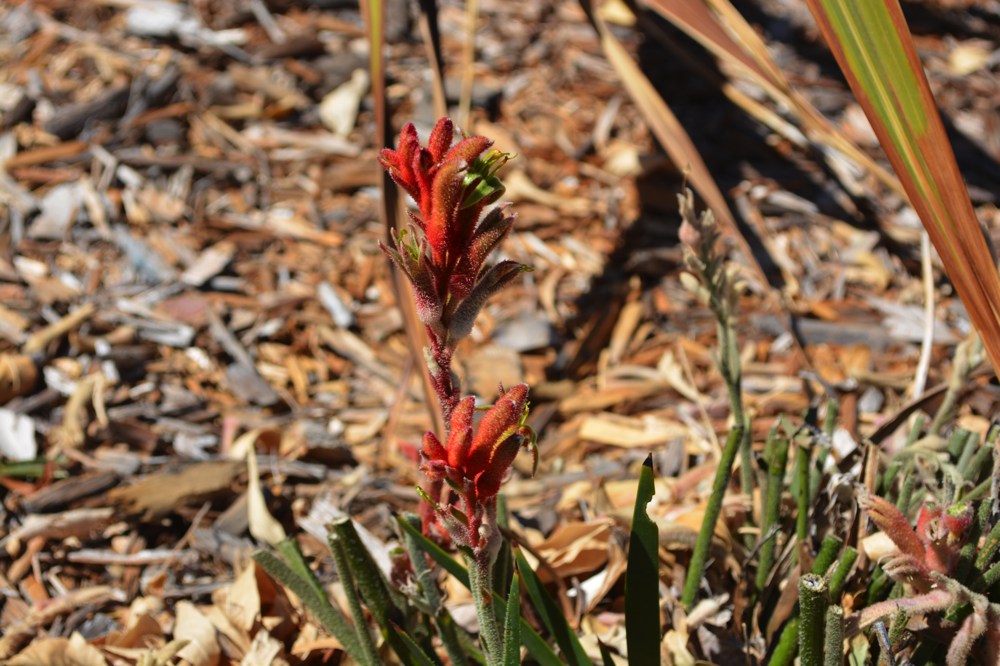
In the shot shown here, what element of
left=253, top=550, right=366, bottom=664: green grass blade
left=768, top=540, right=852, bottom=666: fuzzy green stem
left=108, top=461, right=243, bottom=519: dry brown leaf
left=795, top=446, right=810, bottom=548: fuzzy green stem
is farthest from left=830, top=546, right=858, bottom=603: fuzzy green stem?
left=108, top=461, right=243, bottom=519: dry brown leaf

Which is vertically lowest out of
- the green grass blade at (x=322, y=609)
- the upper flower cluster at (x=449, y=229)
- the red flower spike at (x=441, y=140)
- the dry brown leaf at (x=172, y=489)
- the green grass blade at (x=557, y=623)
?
the dry brown leaf at (x=172, y=489)

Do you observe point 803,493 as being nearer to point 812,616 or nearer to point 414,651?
point 812,616

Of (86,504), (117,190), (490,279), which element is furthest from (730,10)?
(117,190)

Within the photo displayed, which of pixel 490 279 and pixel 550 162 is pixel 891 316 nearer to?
pixel 550 162

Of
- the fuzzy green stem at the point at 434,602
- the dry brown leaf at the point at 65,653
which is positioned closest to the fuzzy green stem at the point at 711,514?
the fuzzy green stem at the point at 434,602

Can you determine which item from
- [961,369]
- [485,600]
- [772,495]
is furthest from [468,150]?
[961,369]

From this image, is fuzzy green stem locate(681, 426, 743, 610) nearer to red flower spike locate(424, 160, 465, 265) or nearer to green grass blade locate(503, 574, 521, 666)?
green grass blade locate(503, 574, 521, 666)

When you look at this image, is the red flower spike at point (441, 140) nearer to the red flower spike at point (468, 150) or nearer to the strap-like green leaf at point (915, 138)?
the red flower spike at point (468, 150)
